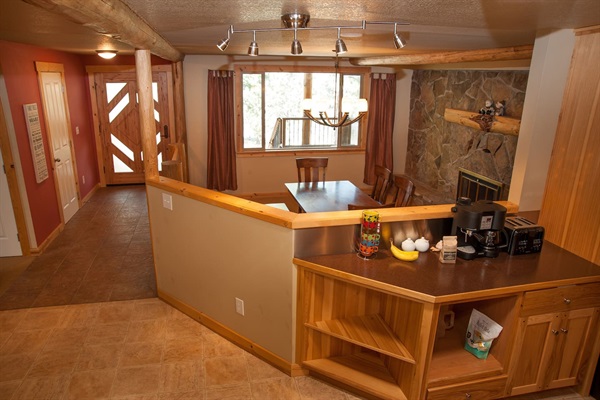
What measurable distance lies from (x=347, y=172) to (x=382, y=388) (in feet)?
16.9

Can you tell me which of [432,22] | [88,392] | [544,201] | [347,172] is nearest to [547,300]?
[544,201]

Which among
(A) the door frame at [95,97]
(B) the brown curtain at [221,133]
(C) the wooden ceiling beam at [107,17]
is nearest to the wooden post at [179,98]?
(A) the door frame at [95,97]

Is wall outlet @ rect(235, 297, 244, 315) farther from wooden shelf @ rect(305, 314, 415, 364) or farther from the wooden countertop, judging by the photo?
the wooden countertop

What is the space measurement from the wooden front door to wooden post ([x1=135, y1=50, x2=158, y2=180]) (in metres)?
3.71

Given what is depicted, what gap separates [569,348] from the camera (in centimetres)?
257

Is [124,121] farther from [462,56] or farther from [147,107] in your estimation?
[462,56]

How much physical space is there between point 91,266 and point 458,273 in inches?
144

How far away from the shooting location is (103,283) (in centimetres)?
397

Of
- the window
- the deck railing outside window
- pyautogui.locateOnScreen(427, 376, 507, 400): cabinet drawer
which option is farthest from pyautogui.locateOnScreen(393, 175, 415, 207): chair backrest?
the deck railing outside window

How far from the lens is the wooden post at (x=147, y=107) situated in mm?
3264

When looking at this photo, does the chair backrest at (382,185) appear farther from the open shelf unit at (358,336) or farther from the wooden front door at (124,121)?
the wooden front door at (124,121)

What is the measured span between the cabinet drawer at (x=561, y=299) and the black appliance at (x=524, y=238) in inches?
12.9

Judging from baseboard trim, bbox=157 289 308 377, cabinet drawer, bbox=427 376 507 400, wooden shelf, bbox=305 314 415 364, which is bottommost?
baseboard trim, bbox=157 289 308 377

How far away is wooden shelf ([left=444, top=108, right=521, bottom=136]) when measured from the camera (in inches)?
181
